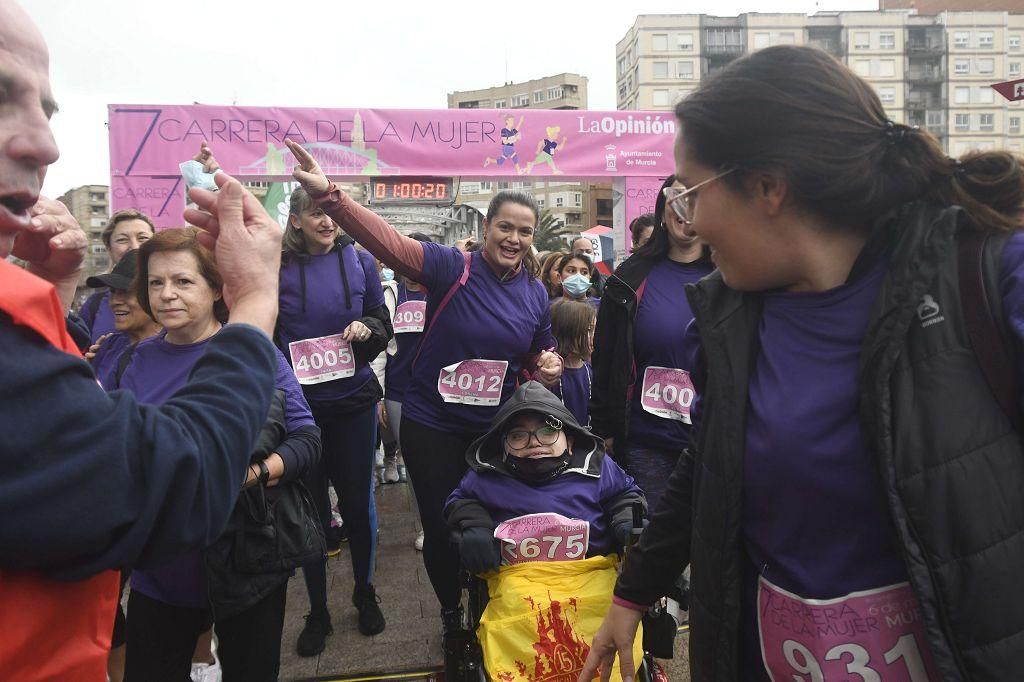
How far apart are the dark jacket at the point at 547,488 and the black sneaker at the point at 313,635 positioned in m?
1.19

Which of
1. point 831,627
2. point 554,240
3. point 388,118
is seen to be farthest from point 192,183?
point 554,240

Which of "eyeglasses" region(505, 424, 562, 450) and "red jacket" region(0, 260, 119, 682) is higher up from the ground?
Result: "red jacket" region(0, 260, 119, 682)

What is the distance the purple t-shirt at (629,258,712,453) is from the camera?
3301mm

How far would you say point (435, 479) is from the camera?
358 cm

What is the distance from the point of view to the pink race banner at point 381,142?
905 centimetres

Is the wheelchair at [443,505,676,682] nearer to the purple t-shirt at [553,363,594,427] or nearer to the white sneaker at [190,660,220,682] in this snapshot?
the white sneaker at [190,660,220,682]

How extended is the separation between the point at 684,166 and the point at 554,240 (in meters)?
51.4

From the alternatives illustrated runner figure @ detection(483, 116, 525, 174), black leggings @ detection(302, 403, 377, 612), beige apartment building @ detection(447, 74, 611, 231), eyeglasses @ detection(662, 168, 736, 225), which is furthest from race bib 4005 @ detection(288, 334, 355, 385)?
beige apartment building @ detection(447, 74, 611, 231)

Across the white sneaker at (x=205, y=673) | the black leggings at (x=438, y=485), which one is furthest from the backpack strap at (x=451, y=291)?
the white sneaker at (x=205, y=673)

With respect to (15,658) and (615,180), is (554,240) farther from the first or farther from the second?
(15,658)

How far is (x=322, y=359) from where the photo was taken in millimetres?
3943

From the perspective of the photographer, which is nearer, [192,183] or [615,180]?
[192,183]

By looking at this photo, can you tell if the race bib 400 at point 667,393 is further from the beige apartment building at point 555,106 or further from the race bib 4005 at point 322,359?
the beige apartment building at point 555,106

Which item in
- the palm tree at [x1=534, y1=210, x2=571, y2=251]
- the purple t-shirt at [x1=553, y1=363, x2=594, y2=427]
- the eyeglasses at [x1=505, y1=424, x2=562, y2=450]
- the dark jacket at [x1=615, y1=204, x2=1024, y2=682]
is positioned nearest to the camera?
the dark jacket at [x1=615, y1=204, x2=1024, y2=682]
